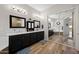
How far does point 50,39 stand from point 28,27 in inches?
43.7

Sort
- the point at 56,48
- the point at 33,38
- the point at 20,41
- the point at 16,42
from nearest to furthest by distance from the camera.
A: the point at 56,48, the point at 16,42, the point at 20,41, the point at 33,38

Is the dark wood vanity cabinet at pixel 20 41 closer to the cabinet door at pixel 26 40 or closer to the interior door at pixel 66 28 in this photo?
the cabinet door at pixel 26 40

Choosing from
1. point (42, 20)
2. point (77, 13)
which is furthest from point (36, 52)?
point (77, 13)

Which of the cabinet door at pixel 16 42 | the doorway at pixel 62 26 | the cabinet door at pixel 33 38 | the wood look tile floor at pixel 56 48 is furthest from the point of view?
the cabinet door at pixel 33 38

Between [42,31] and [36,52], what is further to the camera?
[42,31]

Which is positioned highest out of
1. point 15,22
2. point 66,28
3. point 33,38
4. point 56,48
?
point 15,22

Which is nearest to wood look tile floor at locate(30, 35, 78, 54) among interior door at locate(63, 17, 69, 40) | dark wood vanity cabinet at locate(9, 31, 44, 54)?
interior door at locate(63, 17, 69, 40)

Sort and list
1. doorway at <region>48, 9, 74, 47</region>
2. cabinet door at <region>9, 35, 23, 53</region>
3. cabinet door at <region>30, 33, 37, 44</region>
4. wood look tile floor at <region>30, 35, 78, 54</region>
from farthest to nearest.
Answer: cabinet door at <region>30, 33, 37, 44</region> → cabinet door at <region>9, 35, 23, 53</region> → doorway at <region>48, 9, 74, 47</region> → wood look tile floor at <region>30, 35, 78, 54</region>

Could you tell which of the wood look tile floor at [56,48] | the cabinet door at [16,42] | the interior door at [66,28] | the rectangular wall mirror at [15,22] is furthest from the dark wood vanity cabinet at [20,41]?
the interior door at [66,28]

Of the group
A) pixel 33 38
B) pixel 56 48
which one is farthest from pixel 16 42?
pixel 56 48

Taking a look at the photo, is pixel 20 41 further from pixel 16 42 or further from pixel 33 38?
pixel 33 38

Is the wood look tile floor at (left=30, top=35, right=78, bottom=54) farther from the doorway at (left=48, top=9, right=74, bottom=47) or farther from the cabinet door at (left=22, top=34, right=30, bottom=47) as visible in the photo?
the cabinet door at (left=22, top=34, right=30, bottom=47)

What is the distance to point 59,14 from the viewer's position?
2.50 metres
